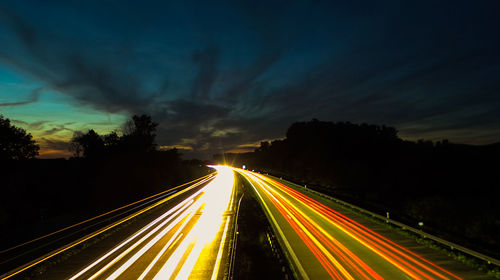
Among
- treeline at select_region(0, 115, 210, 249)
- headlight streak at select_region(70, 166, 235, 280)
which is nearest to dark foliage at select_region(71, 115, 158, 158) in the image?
treeline at select_region(0, 115, 210, 249)

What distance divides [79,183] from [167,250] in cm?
3245

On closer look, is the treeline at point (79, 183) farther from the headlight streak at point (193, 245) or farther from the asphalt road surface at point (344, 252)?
the asphalt road surface at point (344, 252)

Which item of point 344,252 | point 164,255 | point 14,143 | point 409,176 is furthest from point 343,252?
point 14,143

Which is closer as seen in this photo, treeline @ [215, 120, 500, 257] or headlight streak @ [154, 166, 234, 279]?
headlight streak @ [154, 166, 234, 279]

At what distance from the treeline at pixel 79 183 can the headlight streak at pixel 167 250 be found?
6.93 m

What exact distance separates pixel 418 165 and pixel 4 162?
6069 cm

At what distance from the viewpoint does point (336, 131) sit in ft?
259

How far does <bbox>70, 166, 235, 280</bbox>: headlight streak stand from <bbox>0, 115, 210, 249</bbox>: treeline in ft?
22.7

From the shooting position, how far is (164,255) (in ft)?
34.5

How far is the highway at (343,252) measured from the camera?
8.33 meters

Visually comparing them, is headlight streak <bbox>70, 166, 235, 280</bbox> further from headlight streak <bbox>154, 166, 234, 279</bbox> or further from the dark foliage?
the dark foliage

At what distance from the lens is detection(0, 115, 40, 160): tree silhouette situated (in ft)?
105

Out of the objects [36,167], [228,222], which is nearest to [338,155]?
[228,222]

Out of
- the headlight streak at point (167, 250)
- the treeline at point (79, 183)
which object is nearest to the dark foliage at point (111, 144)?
the treeline at point (79, 183)
